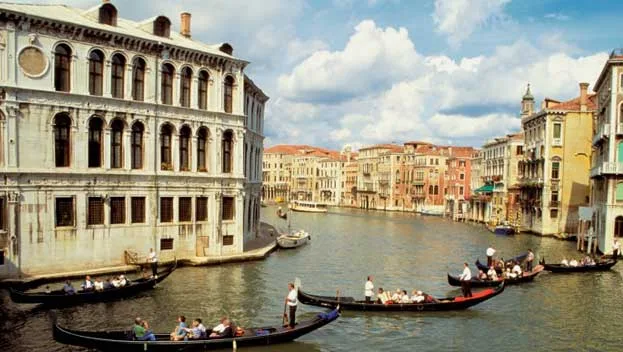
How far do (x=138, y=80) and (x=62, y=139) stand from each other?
371cm

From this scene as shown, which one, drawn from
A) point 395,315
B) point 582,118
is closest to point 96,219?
point 395,315

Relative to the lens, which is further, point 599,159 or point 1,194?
point 599,159

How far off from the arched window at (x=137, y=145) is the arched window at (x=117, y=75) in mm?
1324

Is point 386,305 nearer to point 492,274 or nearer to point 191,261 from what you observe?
point 492,274

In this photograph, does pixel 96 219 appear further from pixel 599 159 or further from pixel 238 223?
pixel 599 159

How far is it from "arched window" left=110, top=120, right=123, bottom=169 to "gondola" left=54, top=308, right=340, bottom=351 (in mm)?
10066

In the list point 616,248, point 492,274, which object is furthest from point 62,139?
point 616,248

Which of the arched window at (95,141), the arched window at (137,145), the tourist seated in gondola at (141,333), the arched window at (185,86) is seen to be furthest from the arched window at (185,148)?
the tourist seated in gondola at (141,333)

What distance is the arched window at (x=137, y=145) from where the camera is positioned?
22969mm

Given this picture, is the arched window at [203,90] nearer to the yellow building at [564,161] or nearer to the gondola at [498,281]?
the gondola at [498,281]

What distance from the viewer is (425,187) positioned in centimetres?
8725

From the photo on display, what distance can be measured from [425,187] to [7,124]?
72.8 meters

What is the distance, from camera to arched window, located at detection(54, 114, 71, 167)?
20.9 meters

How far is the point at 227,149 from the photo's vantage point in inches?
1027
